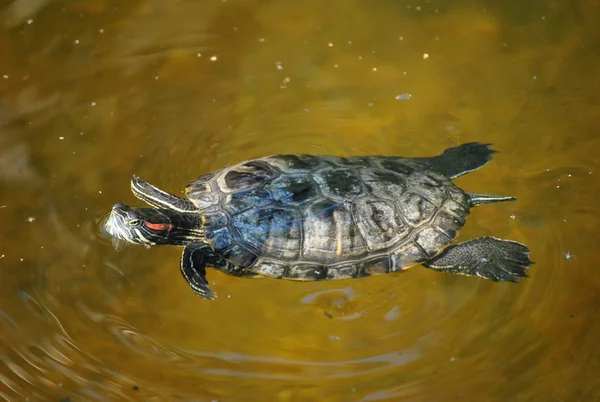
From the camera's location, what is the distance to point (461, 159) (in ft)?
13.7

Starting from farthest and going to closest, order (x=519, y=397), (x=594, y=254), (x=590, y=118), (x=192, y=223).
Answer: (x=590, y=118), (x=594, y=254), (x=192, y=223), (x=519, y=397)

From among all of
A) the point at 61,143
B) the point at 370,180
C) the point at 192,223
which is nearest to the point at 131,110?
the point at 61,143

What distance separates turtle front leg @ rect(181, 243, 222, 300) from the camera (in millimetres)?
3433

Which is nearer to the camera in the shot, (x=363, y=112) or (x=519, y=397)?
(x=519, y=397)

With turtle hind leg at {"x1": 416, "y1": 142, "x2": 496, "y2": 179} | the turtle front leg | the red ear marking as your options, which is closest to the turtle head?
the red ear marking

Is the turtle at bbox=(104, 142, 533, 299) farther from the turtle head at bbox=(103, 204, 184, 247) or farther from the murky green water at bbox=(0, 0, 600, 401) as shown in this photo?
the murky green water at bbox=(0, 0, 600, 401)

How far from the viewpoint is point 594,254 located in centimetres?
386

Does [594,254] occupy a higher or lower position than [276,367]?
higher

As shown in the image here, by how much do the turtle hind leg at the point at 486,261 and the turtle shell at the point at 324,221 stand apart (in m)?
0.18

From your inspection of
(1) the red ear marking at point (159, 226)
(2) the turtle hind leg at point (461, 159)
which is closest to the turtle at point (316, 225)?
(1) the red ear marking at point (159, 226)

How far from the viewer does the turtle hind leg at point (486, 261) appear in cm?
364

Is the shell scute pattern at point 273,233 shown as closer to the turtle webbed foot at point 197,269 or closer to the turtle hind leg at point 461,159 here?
the turtle webbed foot at point 197,269

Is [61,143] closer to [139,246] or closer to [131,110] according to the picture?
[131,110]

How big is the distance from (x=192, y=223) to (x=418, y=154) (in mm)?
1980
